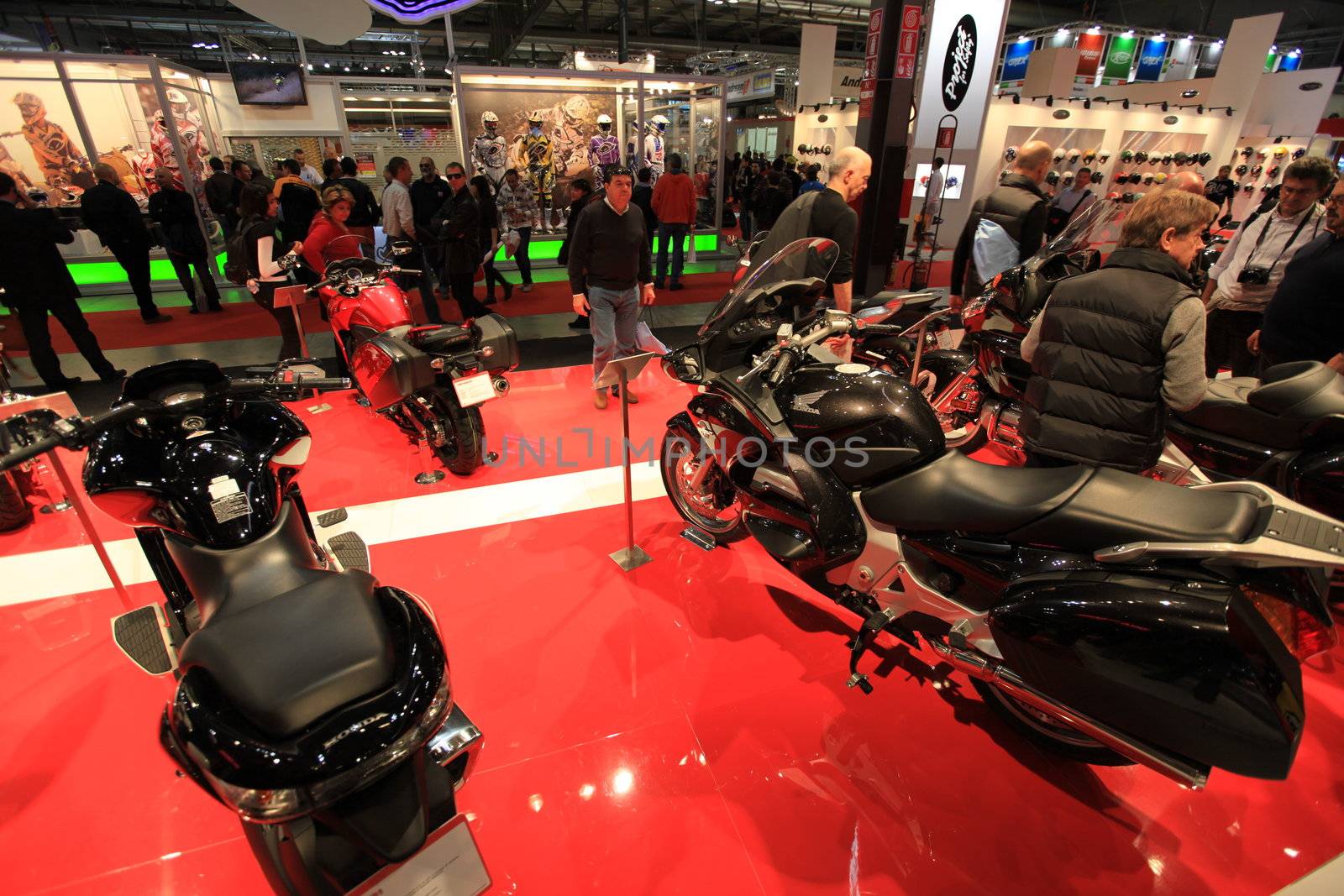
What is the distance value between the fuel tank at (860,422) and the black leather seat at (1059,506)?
0.07 metres

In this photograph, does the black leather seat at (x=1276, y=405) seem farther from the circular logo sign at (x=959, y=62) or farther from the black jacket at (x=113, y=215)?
the black jacket at (x=113, y=215)

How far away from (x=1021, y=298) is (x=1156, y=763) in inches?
108

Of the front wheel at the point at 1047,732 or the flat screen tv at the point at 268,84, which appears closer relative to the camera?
the front wheel at the point at 1047,732

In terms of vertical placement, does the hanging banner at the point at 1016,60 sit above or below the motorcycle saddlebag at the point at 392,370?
above

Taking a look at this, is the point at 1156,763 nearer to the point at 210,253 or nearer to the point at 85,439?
the point at 85,439

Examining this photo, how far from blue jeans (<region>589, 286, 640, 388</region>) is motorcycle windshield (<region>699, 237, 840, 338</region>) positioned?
1738mm

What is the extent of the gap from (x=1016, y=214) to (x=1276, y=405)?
2.04 metres

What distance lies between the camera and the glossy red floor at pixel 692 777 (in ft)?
5.73

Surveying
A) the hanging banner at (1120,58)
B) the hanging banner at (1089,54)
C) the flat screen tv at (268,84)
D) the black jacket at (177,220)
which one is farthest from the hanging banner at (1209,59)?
the black jacket at (177,220)

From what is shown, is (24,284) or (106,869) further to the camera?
(24,284)

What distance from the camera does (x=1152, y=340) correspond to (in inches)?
84.1

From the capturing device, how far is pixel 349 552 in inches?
86.7

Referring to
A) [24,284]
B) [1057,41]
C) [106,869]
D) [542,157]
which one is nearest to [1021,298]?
[106,869]

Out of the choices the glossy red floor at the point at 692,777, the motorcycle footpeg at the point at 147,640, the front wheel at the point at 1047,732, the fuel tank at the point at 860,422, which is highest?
the fuel tank at the point at 860,422
